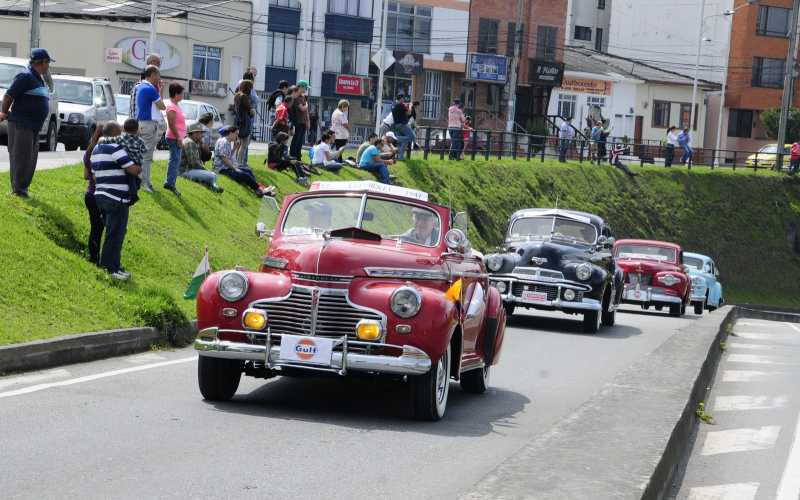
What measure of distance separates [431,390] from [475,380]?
94.3 inches

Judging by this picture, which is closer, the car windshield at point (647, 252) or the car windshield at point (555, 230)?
the car windshield at point (555, 230)

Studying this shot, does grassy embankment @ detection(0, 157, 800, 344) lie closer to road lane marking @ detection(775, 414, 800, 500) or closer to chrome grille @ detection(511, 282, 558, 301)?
chrome grille @ detection(511, 282, 558, 301)

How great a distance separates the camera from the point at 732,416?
13445 mm

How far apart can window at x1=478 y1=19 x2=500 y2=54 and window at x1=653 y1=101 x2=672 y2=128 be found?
13.3 m

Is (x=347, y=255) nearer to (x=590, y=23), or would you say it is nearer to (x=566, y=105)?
(x=566, y=105)

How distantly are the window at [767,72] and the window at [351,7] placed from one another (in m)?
29.8

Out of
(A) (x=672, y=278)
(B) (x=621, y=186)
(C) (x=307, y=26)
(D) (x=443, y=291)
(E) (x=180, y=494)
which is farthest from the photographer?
(C) (x=307, y=26)

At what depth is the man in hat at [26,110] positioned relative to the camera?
16.5 meters

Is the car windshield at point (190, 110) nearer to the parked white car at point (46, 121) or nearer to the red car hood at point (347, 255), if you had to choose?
the parked white car at point (46, 121)

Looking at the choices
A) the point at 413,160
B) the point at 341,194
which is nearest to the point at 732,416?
the point at 341,194

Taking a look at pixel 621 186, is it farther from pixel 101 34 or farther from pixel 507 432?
pixel 507 432

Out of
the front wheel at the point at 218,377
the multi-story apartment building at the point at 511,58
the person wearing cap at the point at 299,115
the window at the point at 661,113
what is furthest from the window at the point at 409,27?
the front wheel at the point at 218,377

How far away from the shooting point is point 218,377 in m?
10.9

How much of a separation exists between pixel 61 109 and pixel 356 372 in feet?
76.5
